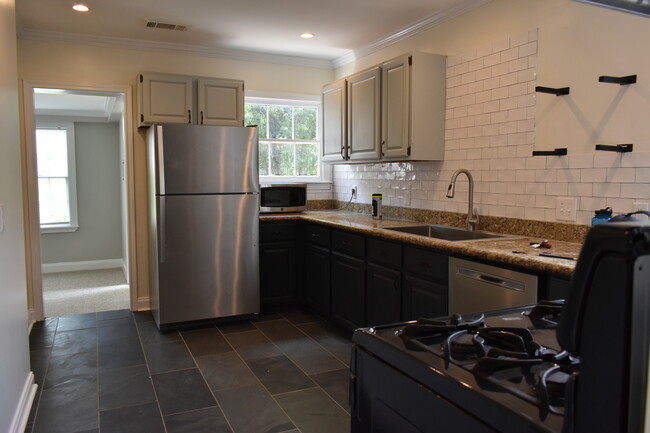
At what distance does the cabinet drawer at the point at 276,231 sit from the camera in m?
4.41

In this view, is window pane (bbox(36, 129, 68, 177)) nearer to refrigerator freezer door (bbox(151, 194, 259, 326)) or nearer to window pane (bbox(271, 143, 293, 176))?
window pane (bbox(271, 143, 293, 176))

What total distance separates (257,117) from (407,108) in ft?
6.38

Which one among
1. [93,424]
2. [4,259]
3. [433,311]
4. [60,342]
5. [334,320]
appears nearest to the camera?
[4,259]

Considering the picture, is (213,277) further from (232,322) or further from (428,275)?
(428,275)

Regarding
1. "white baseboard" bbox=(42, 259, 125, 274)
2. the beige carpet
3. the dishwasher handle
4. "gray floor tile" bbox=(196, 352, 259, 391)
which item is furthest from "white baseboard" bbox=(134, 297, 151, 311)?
the dishwasher handle

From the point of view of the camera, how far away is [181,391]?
287 centimetres

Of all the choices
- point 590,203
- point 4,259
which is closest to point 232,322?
point 4,259

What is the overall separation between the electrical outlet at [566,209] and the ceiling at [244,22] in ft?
4.94

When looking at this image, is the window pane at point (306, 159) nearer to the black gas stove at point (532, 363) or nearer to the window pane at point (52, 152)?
the window pane at point (52, 152)

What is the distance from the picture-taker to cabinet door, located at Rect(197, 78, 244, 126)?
14.4 ft

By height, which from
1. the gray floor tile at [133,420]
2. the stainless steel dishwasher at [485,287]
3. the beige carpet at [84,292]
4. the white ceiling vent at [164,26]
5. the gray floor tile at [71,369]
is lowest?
the beige carpet at [84,292]

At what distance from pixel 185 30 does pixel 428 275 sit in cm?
285

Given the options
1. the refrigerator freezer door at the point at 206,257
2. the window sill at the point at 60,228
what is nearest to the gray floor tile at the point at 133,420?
the refrigerator freezer door at the point at 206,257

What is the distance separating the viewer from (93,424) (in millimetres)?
2500
